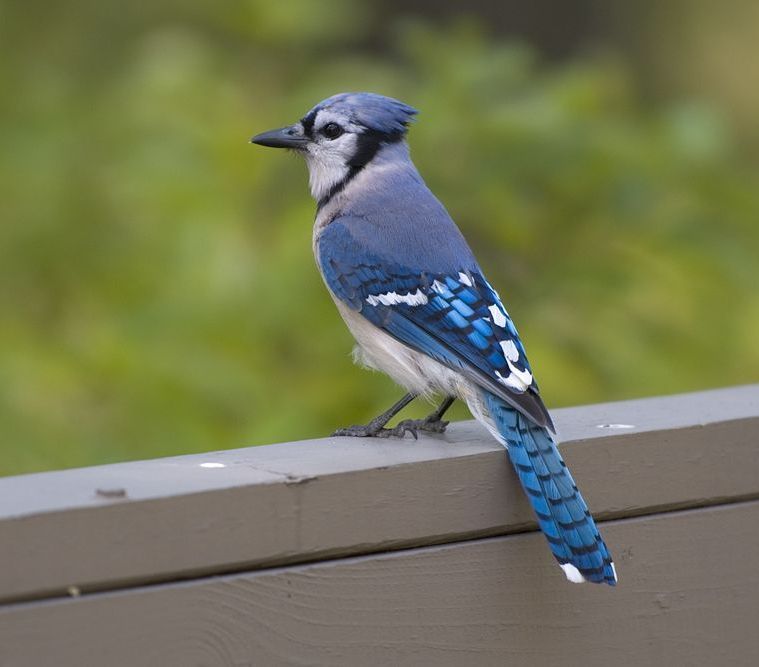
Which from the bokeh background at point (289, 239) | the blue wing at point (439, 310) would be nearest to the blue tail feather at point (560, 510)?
the blue wing at point (439, 310)

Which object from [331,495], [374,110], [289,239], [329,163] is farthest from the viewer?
[289,239]

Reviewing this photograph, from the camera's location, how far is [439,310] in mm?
2006

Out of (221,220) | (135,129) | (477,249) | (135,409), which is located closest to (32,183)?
(135,129)

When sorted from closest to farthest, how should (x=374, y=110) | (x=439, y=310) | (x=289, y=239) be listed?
(x=439, y=310), (x=374, y=110), (x=289, y=239)

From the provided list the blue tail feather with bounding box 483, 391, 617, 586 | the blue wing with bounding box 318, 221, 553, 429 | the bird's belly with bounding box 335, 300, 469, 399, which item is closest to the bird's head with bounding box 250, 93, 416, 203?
the blue wing with bounding box 318, 221, 553, 429

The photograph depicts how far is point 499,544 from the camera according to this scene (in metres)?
1.51

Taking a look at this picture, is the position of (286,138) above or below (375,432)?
above

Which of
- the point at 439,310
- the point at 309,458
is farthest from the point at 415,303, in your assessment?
the point at 309,458

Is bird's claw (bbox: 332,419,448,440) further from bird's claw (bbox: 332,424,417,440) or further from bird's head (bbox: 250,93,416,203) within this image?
bird's head (bbox: 250,93,416,203)

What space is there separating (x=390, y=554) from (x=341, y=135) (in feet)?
3.86

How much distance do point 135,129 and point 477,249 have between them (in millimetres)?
898

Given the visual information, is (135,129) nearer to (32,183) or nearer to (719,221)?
(32,183)

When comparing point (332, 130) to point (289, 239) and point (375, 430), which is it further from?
point (375, 430)

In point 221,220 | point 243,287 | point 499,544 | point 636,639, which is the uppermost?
point 221,220
